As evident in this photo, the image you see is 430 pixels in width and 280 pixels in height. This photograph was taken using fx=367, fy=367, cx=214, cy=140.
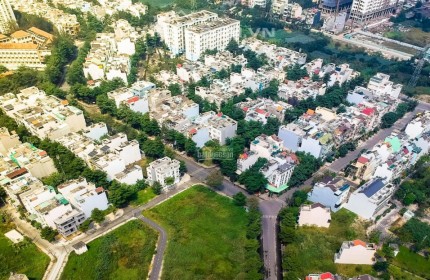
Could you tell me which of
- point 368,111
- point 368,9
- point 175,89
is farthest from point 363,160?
point 368,9

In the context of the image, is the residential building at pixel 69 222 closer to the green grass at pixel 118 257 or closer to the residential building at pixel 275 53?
the green grass at pixel 118 257

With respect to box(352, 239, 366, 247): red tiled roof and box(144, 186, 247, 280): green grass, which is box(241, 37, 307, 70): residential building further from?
box(352, 239, 366, 247): red tiled roof

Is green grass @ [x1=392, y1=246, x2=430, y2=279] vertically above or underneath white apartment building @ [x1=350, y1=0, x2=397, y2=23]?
underneath

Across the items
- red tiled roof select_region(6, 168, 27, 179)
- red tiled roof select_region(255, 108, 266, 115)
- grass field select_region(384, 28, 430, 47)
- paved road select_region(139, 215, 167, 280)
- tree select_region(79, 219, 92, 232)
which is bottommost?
paved road select_region(139, 215, 167, 280)

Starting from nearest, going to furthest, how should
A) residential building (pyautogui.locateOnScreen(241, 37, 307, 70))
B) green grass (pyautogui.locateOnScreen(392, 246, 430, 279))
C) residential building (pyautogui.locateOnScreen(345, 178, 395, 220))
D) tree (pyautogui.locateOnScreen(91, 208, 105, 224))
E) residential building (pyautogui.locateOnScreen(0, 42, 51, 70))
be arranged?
green grass (pyautogui.locateOnScreen(392, 246, 430, 279)) → tree (pyautogui.locateOnScreen(91, 208, 105, 224)) → residential building (pyautogui.locateOnScreen(345, 178, 395, 220)) → residential building (pyautogui.locateOnScreen(0, 42, 51, 70)) → residential building (pyautogui.locateOnScreen(241, 37, 307, 70))

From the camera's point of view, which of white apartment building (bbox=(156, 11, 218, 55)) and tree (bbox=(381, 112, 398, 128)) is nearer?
tree (bbox=(381, 112, 398, 128))

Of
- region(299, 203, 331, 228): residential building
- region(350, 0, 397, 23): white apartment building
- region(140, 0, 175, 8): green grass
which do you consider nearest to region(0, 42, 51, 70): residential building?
region(140, 0, 175, 8): green grass
